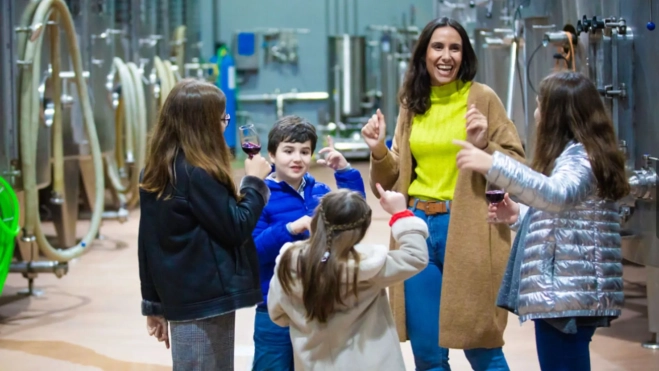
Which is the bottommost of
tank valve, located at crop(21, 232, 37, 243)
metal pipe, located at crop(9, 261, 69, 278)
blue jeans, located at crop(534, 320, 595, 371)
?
metal pipe, located at crop(9, 261, 69, 278)

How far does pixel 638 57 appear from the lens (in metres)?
3.51

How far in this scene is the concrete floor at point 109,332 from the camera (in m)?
3.83

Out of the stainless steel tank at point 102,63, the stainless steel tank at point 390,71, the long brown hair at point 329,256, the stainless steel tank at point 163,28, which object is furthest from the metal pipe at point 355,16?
the long brown hair at point 329,256

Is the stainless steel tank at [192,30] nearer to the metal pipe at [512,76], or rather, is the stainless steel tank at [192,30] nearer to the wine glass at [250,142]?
the metal pipe at [512,76]

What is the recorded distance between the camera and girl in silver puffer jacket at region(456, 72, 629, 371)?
233 cm

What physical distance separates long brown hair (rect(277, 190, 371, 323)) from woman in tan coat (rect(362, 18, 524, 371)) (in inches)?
25.7

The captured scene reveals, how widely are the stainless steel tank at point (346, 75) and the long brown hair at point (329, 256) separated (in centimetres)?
984

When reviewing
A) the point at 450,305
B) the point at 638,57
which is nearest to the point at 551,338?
the point at 450,305

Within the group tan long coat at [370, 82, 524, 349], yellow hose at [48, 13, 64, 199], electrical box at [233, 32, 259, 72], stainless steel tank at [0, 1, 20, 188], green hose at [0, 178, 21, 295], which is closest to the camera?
tan long coat at [370, 82, 524, 349]

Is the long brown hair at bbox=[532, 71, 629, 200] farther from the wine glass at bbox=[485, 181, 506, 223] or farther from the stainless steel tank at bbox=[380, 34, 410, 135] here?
the stainless steel tank at bbox=[380, 34, 410, 135]

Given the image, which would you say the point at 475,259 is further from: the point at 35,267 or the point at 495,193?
the point at 35,267

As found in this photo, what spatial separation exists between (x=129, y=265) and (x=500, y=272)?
3.56 metres

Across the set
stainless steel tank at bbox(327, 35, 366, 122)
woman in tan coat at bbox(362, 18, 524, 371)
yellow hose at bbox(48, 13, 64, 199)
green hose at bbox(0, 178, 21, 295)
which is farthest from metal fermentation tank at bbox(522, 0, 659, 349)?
stainless steel tank at bbox(327, 35, 366, 122)

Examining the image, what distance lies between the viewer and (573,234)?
2.35 metres
